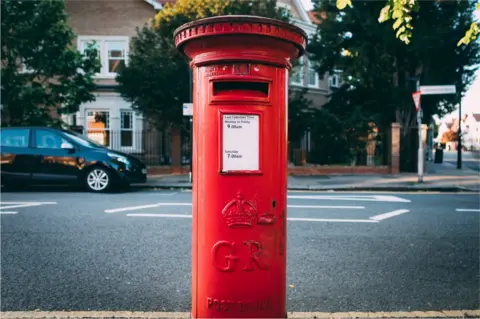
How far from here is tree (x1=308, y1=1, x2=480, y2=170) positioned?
16.2m

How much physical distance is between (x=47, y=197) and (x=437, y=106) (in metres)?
17.0

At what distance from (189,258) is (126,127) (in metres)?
17.8

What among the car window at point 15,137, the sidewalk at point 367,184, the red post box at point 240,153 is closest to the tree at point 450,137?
the sidewalk at point 367,184

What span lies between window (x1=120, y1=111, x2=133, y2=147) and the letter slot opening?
19708mm

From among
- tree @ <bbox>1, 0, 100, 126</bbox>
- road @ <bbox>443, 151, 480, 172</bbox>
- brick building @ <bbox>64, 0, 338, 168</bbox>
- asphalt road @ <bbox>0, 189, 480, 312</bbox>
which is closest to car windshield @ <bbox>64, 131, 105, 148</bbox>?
asphalt road @ <bbox>0, 189, 480, 312</bbox>

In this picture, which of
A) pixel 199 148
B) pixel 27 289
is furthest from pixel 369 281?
pixel 27 289

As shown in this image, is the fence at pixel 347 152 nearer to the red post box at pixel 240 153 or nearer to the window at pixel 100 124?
the window at pixel 100 124

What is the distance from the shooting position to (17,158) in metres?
11.0

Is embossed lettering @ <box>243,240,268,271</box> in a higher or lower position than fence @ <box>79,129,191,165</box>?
lower

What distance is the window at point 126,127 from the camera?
70.6ft

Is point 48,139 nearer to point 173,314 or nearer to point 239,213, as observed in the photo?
point 173,314

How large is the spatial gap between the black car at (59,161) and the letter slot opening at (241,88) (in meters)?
8.79

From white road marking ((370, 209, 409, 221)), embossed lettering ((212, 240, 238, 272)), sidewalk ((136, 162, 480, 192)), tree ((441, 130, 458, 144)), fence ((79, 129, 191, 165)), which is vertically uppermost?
tree ((441, 130, 458, 144))

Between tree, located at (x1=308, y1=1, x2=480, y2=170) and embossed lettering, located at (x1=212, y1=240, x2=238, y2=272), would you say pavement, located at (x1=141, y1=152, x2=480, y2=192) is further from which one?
embossed lettering, located at (x1=212, y1=240, x2=238, y2=272)
